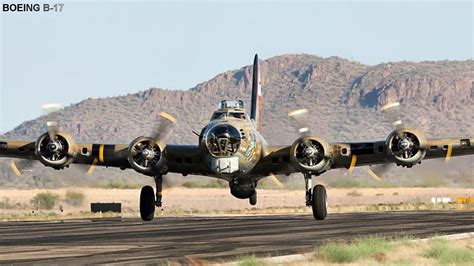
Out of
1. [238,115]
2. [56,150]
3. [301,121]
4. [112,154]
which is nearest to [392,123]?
[301,121]

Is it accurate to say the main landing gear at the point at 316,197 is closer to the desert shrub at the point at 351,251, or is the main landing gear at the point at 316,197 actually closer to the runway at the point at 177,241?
the runway at the point at 177,241

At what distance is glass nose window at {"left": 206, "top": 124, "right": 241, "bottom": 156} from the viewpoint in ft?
130

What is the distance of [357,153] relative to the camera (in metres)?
43.0

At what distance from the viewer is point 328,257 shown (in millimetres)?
24062

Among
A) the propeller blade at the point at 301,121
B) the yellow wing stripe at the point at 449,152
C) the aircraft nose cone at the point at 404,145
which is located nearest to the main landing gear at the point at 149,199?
the propeller blade at the point at 301,121

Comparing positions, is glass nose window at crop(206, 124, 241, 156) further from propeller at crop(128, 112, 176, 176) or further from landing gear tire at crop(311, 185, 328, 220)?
landing gear tire at crop(311, 185, 328, 220)

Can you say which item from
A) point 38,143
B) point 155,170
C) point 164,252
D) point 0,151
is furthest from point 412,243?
point 0,151

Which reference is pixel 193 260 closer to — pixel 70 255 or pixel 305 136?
pixel 70 255

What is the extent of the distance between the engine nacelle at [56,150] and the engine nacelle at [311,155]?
410 inches

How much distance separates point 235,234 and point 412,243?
877 cm

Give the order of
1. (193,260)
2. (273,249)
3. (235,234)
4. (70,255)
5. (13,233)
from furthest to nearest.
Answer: (13,233) → (235,234) → (273,249) → (70,255) → (193,260)

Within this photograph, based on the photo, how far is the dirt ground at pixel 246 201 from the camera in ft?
322

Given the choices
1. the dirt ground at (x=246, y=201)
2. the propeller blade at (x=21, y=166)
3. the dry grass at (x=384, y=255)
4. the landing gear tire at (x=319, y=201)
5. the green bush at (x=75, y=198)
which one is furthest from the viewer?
the dirt ground at (x=246, y=201)

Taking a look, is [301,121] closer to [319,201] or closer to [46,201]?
[319,201]
